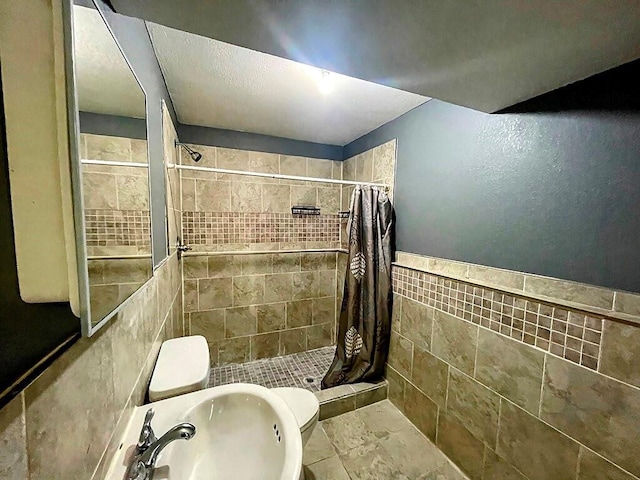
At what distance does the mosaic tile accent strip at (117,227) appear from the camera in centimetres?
53

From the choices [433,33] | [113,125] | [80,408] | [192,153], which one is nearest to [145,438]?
[80,408]

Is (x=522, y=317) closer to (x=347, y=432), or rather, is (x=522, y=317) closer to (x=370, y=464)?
(x=370, y=464)

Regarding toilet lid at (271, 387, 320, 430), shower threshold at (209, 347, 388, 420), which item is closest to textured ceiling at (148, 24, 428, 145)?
toilet lid at (271, 387, 320, 430)

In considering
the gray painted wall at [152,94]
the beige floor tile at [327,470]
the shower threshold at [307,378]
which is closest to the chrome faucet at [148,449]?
the gray painted wall at [152,94]

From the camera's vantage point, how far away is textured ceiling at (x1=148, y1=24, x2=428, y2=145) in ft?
4.29

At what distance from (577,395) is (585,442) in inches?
6.9

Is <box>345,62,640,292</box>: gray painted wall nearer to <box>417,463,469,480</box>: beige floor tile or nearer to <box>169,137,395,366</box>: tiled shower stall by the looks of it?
<box>169,137,395,366</box>: tiled shower stall

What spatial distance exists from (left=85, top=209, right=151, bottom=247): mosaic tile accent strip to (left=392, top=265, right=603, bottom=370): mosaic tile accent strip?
163 centimetres

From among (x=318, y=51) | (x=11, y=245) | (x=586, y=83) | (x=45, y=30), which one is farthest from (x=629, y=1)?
(x=11, y=245)

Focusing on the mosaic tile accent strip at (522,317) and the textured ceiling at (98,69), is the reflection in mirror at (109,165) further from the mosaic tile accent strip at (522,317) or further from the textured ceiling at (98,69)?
the mosaic tile accent strip at (522,317)

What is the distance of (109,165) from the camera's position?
2.20ft

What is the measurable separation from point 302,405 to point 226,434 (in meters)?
0.46

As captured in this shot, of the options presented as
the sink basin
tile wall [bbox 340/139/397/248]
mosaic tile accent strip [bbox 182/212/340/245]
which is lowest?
the sink basin

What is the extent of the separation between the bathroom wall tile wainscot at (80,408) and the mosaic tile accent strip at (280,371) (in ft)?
4.56
